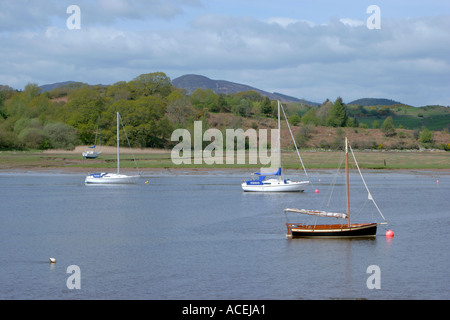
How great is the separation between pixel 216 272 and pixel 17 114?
365ft

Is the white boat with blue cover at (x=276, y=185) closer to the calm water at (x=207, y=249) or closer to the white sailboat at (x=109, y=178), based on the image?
the calm water at (x=207, y=249)

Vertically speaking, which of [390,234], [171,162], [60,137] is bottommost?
[390,234]

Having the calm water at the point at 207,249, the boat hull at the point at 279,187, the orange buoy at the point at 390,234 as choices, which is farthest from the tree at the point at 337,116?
the orange buoy at the point at 390,234

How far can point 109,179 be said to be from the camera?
6388 cm

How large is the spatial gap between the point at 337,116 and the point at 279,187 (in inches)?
3652

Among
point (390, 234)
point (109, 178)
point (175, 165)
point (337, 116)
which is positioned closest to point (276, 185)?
point (109, 178)

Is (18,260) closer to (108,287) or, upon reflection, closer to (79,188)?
(108,287)

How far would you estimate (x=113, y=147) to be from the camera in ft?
359

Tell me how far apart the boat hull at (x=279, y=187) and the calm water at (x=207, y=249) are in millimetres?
1532

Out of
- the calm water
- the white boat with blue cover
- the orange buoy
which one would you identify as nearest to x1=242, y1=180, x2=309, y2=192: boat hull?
the white boat with blue cover

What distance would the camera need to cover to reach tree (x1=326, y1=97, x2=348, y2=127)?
14250 centimetres

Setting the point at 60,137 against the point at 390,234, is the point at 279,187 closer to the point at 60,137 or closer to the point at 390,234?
the point at 390,234

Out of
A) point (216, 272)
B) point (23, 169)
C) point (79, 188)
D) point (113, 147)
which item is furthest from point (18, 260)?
point (113, 147)
